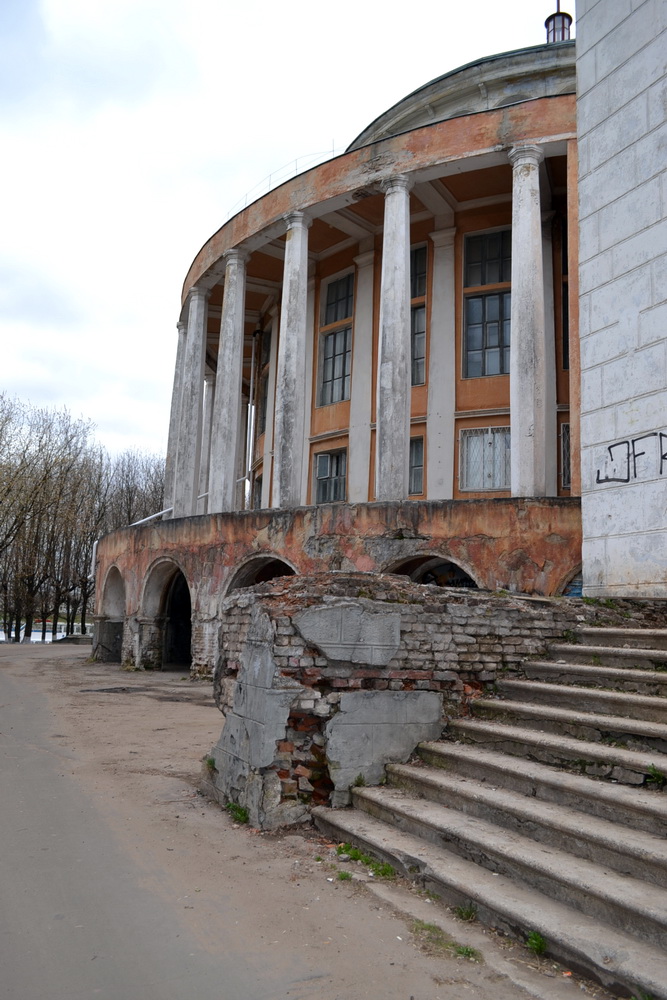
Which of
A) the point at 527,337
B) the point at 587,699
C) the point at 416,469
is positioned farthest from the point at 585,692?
the point at 416,469

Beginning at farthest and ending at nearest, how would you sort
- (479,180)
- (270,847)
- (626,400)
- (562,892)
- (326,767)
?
(479,180), (626,400), (326,767), (270,847), (562,892)

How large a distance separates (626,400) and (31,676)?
15.6 m

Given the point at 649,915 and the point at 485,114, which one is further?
the point at 485,114

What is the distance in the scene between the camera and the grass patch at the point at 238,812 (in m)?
5.73

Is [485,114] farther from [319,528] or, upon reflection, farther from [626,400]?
[626,400]

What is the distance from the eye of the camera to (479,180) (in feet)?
55.2

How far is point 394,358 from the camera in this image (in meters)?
15.3

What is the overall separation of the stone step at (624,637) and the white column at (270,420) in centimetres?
1501

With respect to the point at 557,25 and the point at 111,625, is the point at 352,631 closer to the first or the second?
the point at 111,625

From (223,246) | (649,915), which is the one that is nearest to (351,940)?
(649,915)

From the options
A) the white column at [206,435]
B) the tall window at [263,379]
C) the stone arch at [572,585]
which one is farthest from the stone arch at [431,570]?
the white column at [206,435]

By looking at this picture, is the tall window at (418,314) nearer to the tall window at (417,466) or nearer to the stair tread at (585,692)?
the tall window at (417,466)

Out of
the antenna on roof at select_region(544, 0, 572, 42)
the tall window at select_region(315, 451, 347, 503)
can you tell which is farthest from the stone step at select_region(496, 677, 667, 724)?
the antenna on roof at select_region(544, 0, 572, 42)

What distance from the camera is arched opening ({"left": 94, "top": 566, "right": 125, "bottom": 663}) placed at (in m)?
23.2
